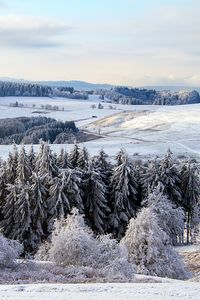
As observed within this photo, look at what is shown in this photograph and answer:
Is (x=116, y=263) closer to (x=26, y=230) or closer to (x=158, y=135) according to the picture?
(x=26, y=230)

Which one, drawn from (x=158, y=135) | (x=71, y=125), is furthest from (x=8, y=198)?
(x=71, y=125)

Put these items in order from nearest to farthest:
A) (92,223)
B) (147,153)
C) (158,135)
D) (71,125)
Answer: (92,223) < (147,153) < (158,135) < (71,125)

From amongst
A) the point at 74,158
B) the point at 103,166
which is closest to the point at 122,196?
the point at 103,166

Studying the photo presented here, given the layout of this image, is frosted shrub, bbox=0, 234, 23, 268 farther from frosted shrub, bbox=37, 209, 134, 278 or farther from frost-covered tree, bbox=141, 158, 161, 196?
frost-covered tree, bbox=141, 158, 161, 196

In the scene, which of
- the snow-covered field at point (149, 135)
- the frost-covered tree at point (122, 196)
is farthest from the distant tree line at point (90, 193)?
the snow-covered field at point (149, 135)

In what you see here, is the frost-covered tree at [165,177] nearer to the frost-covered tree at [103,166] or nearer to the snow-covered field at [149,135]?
the frost-covered tree at [103,166]

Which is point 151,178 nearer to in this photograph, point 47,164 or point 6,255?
point 47,164
